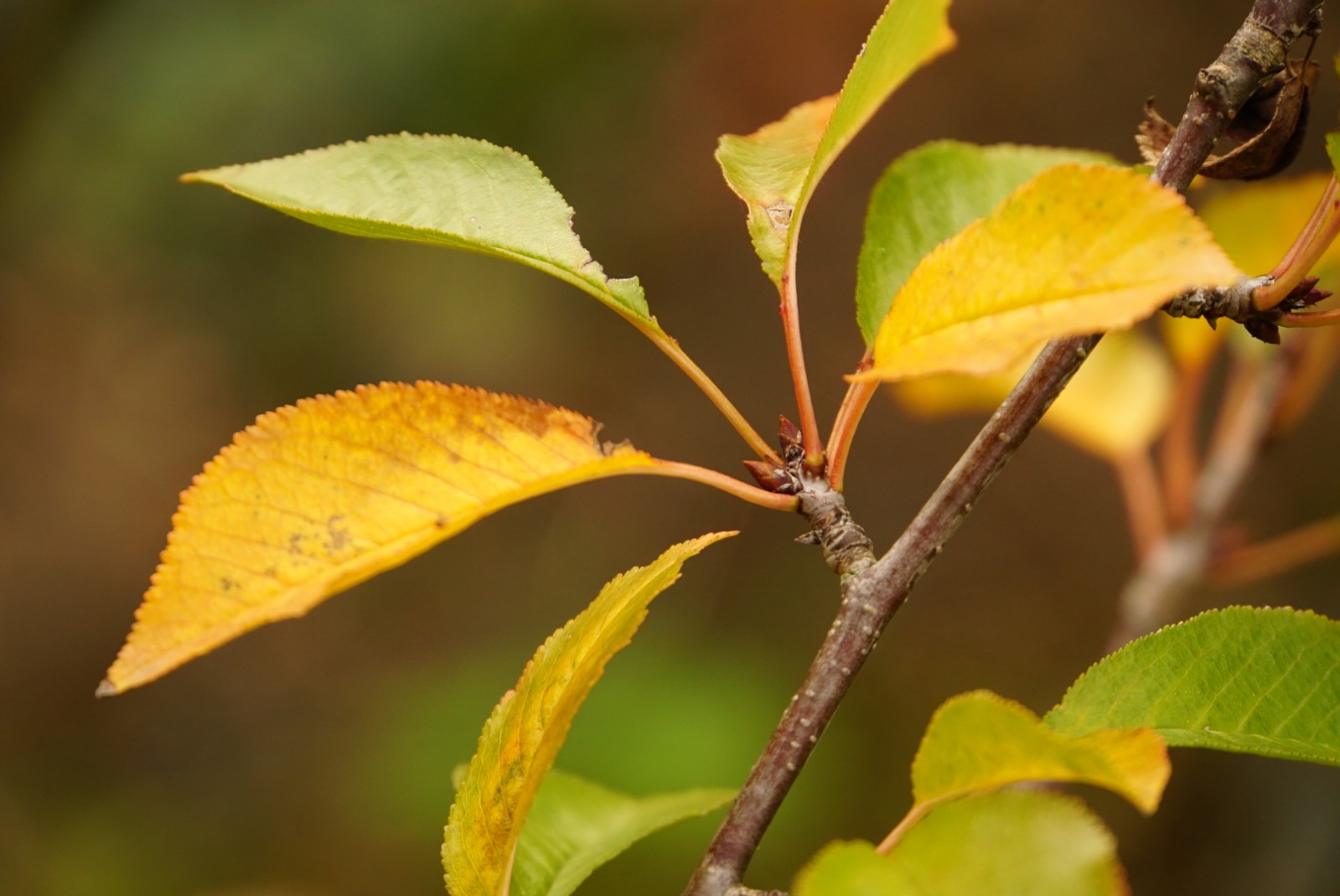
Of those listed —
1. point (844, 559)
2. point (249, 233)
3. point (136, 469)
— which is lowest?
point (844, 559)

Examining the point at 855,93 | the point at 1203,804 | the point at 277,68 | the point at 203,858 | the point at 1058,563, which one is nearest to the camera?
the point at 855,93

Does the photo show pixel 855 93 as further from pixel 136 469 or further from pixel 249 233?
pixel 136 469

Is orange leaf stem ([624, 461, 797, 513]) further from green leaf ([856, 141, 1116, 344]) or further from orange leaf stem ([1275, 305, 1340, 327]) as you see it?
orange leaf stem ([1275, 305, 1340, 327])

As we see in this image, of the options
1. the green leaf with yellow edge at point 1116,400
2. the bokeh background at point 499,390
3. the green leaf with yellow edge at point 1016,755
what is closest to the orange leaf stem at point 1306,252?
the green leaf with yellow edge at point 1016,755

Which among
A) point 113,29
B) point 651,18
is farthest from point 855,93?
point 651,18

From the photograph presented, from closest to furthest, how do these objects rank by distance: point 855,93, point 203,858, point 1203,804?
point 855,93 < point 1203,804 < point 203,858

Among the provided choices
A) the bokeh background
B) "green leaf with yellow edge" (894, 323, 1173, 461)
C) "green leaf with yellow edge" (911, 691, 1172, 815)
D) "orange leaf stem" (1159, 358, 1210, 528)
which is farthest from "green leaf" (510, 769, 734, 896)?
the bokeh background

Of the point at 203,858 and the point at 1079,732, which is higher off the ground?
the point at 1079,732

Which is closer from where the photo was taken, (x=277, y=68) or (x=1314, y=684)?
(x=1314, y=684)
